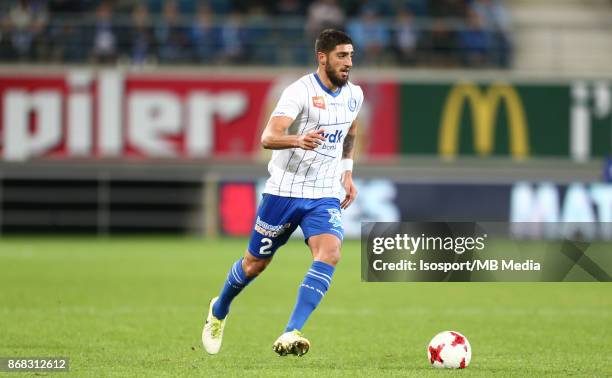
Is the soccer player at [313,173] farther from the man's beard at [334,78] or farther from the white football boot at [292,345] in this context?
the white football boot at [292,345]

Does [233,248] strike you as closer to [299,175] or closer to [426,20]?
[426,20]

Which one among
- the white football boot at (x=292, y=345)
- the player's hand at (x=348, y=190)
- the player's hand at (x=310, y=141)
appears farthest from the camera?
the player's hand at (x=348, y=190)

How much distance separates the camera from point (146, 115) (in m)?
22.8

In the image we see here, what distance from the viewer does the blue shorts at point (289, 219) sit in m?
8.11

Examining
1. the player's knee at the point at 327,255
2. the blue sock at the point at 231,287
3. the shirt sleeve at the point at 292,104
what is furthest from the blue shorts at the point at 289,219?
the shirt sleeve at the point at 292,104

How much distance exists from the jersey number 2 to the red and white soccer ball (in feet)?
4.32

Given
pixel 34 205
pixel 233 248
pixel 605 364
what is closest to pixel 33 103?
pixel 34 205

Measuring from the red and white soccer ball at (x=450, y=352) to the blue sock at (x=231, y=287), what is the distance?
4.79 feet

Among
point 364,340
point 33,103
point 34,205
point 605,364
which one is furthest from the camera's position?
point 34,205

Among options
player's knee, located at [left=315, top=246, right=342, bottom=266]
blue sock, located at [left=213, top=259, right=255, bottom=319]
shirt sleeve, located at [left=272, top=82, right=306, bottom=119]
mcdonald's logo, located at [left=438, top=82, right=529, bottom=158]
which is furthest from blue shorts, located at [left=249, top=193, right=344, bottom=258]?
mcdonald's logo, located at [left=438, top=82, right=529, bottom=158]

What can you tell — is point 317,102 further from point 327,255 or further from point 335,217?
point 327,255

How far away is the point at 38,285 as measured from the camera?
14.3 m

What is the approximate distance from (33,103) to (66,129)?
780 mm

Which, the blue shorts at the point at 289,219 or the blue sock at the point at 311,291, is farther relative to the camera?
the blue shorts at the point at 289,219
